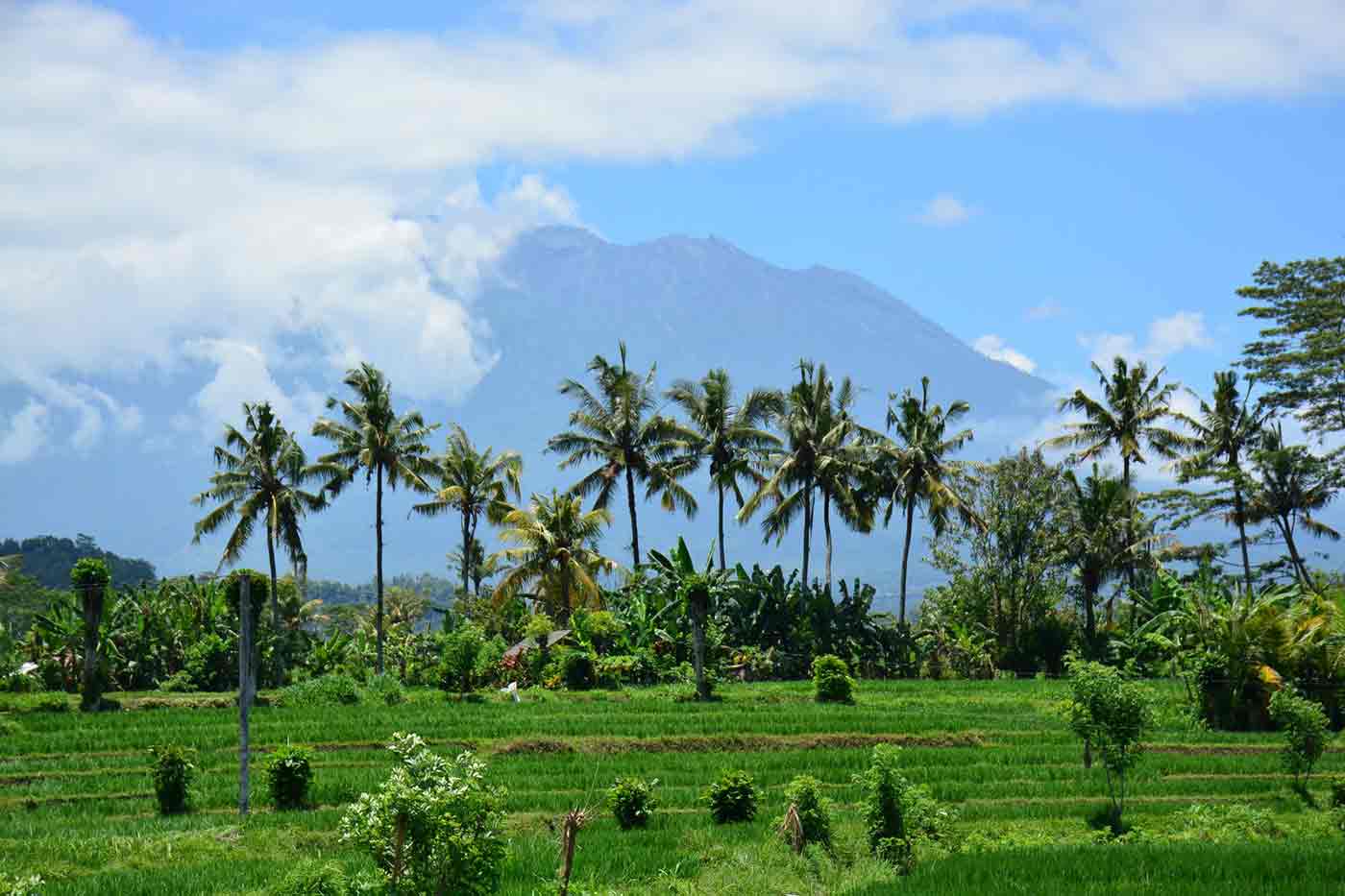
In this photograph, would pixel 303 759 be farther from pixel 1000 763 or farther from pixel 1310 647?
pixel 1310 647

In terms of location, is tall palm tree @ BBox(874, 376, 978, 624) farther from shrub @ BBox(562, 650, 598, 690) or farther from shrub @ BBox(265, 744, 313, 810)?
shrub @ BBox(265, 744, 313, 810)

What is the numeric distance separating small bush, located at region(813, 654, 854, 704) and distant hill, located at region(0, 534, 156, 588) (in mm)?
120430

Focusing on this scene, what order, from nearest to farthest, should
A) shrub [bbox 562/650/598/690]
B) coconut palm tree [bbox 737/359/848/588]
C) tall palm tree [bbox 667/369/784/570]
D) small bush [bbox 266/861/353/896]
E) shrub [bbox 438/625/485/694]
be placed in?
small bush [bbox 266/861/353/896], shrub [bbox 438/625/485/694], shrub [bbox 562/650/598/690], coconut palm tree [bbox 737/359/848/588], tall palm tree [bbox 667/369/784/570]

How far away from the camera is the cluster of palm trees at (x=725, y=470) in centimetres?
4944

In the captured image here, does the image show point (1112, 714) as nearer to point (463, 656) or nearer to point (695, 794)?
point (695, 794)

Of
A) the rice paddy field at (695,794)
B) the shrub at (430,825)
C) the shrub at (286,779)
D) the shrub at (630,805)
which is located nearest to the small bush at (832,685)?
the rice paddy field at (695,794)

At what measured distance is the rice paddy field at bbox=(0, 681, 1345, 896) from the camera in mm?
17516

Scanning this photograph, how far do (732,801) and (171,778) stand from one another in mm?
8982

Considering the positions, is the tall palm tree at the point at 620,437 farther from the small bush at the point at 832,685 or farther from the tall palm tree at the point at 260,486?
the small bush at the point at 832,685

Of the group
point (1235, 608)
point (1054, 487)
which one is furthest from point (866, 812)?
point (1054, 487)

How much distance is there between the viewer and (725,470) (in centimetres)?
5297

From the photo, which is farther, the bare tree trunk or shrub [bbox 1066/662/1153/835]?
the bare tree trunk

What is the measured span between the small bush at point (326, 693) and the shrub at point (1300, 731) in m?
22.9

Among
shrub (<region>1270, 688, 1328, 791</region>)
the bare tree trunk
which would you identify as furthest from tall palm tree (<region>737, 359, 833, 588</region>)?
shrub (<region>1270, 688, 1328, 791</region>)
